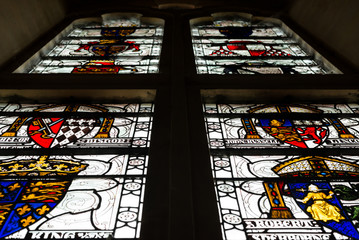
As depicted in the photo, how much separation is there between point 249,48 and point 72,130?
267 centimetres

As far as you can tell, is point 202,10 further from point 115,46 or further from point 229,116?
point 229,116

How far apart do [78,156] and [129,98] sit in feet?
2.95

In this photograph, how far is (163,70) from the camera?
11.4 ft

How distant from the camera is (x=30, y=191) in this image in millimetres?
2105

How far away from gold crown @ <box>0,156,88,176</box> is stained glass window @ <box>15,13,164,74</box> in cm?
151

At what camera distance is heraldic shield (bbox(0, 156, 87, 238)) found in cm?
188

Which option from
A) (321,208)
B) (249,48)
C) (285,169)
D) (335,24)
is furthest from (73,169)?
(335,24)

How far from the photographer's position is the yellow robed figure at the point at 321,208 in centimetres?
192

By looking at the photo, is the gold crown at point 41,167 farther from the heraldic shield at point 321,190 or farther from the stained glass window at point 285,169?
the heraldic shield at point 321,190

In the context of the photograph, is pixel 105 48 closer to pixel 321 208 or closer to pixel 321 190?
pixel 321 190

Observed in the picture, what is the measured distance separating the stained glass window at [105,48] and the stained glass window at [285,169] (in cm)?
132

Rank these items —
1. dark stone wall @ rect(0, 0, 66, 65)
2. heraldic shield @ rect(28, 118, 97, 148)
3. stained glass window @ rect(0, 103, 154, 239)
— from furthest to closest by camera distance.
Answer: dark stone wall @ rect(0, 0, 66, 65) → heraldic shield @ rect(28, 118, 97, 148) → stained glass window @ rect(0, 103, 154, 239)

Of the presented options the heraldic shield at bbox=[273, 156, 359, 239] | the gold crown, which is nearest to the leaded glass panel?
the heraldic shield at bbox=[273, 156, 359, 239]

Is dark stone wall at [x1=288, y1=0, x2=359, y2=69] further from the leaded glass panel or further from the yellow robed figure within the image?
the yellow robed figure
